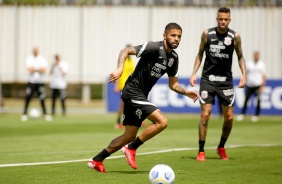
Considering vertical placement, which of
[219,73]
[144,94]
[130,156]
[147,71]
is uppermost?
[147,71]

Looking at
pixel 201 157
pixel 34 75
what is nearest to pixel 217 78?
pixel 201 157

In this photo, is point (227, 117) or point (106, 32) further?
point (106, 32)

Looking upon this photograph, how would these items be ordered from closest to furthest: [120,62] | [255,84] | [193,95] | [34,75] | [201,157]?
[120,62] → [193,95] → [201,157] → [34,75] → [255,84]

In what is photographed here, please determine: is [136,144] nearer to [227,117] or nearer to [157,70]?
[157,70]

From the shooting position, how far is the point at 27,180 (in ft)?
33.7

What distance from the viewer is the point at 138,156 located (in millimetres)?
13469

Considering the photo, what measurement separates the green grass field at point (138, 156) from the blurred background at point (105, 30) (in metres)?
Result: 14.5

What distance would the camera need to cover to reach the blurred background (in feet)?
118

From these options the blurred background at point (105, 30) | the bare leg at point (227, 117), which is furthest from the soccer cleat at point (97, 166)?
the blurred background at point (105, 30)

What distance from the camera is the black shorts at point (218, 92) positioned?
13.1 metres

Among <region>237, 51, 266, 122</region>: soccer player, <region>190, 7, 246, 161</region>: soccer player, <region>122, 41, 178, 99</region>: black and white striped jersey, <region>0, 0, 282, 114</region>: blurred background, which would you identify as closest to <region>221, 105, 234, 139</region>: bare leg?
<region>190, 7, 246, 161</region>: soccer player

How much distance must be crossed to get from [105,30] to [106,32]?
0.12 metres

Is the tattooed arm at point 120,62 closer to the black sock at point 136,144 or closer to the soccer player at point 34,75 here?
the black sock at point 136,144

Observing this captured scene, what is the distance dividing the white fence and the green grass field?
47.7 ft
